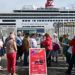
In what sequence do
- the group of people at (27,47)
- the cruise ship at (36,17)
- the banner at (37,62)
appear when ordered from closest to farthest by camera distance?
the banner at (37,62) < the group of people at (27,47) < the cruise ship at (36,17)

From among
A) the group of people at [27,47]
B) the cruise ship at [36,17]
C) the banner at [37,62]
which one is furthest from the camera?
the cruise ship at [36,17]

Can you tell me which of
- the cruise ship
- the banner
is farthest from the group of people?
the cruise ship

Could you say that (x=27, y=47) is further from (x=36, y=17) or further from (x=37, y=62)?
(x=36, y=17)

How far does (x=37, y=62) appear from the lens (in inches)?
Result: 412

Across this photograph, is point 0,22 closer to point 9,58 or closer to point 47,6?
point 47,6

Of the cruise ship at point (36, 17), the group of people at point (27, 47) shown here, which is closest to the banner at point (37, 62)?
the group of people at point (27, 47)

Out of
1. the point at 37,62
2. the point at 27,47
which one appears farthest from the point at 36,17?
the point at 37,62

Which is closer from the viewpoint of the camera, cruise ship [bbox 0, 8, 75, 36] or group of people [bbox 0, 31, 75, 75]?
group of people [bbox 0, 31, 75, 75]

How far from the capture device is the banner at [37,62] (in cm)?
1036

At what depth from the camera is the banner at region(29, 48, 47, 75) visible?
34.0 ft

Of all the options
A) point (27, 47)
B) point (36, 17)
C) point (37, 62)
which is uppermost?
point (36, 17)

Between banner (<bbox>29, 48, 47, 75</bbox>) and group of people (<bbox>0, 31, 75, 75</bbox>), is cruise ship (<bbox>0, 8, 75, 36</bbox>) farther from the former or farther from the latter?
banner (<bbox>29, 48, 47, 75</bbox>)

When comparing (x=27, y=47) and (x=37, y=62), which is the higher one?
(x=27, y=47)

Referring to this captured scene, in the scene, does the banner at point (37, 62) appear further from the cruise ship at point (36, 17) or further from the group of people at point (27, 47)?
the cruise ship at point (36, 17)
